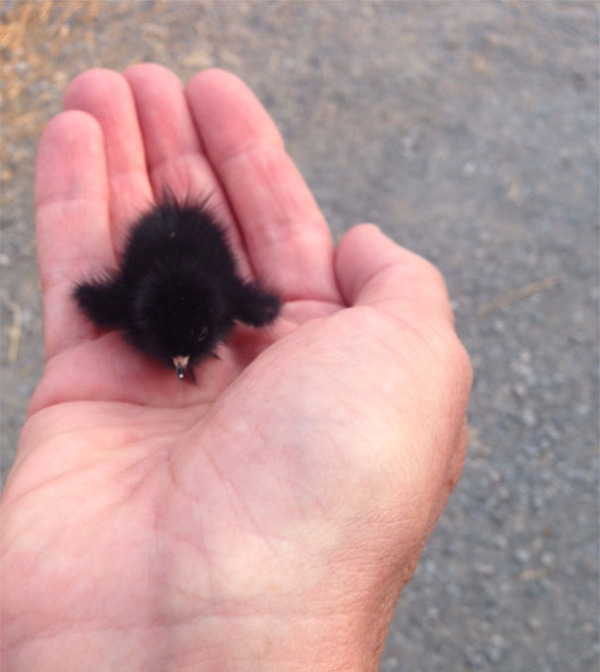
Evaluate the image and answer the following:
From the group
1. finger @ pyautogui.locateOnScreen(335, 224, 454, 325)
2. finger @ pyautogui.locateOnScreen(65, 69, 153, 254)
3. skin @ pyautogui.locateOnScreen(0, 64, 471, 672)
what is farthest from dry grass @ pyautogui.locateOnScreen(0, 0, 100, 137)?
finger @ pyautogui.locateOnScreen(335, 224, 454, 325)

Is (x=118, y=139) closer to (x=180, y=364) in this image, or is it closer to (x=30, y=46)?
(x=180, y=364)

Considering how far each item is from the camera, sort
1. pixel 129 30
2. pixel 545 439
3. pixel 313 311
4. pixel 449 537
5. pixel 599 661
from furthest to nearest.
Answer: pixel 129 30, pixel 545 439, pixel 449 537, pixel 599 661, pixel 313 311

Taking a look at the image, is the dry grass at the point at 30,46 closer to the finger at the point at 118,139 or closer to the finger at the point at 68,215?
the finger at the point at 118,139

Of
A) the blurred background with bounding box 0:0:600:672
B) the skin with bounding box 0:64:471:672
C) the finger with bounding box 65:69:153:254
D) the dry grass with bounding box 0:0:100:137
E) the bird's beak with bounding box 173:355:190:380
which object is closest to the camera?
the skin with bounding box 0:64:471:672

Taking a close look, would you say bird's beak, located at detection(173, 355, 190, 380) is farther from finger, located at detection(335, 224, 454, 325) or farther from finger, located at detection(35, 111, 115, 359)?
finger, located at detection(335, 224, 454, 325)

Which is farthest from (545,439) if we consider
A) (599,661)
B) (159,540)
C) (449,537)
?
(159,540)

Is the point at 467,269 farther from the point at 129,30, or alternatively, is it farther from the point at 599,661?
the point at 129,30
